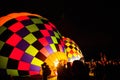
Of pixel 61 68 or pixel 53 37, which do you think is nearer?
pixel 61 68

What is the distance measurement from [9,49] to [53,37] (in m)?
1.39

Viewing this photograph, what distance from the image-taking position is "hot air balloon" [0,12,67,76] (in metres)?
6.60

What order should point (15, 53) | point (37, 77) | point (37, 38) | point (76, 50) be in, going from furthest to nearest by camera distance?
point (76, 50) < point (37, 38) < point (15, 53) < point (37, 77)

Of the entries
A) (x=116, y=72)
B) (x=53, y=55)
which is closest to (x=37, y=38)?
(x=53, y=55)

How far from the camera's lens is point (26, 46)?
679 cm

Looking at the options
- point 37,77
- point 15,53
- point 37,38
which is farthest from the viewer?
point 37,38

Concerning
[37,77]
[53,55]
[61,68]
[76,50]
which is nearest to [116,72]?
[61,68]

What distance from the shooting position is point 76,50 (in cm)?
1132

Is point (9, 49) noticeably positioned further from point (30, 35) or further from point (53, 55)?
point (53, 55)

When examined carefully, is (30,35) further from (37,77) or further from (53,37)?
(37,77)

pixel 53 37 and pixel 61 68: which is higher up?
pixel 53 37

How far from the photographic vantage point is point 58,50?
718 centimetres

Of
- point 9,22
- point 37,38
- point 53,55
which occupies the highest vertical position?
point 9,22

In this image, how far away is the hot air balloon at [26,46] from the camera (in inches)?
260
